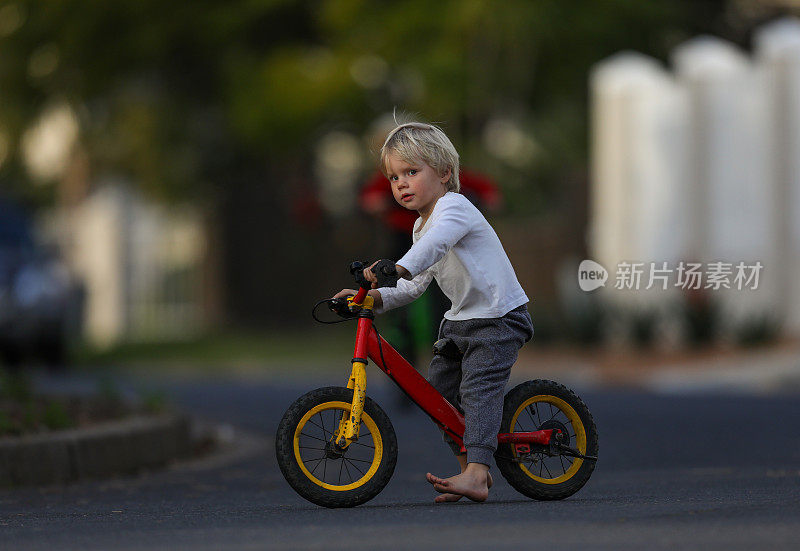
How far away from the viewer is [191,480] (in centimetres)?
933

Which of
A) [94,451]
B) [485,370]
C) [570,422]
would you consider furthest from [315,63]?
[485,370]

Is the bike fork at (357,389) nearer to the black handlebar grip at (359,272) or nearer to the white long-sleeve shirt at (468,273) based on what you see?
the white long-sleeve shirt at (468,273)

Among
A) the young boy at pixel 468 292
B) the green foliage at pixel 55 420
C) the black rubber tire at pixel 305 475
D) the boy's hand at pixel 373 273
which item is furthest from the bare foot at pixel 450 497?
the green foliage at pixel 55 420

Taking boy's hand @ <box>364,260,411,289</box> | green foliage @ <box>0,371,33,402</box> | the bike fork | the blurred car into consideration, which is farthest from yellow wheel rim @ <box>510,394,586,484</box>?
the blurred car

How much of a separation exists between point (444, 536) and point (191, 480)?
11.9ft

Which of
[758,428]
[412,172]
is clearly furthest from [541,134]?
[412,172]

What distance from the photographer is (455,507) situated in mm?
6906

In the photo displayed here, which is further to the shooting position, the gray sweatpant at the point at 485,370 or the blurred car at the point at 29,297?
the blurred car at the point at 29,297

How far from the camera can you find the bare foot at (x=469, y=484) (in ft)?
22.5

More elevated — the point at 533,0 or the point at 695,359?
the point at 533,0

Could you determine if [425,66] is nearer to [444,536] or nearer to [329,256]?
[329,256]

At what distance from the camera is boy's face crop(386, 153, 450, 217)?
6.98m

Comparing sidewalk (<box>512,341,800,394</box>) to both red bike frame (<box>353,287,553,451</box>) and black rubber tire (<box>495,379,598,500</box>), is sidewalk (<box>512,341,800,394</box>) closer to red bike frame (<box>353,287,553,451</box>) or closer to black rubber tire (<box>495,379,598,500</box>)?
black rubber tire (<box>495,379,598,500</box>)

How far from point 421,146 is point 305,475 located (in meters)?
1.33
